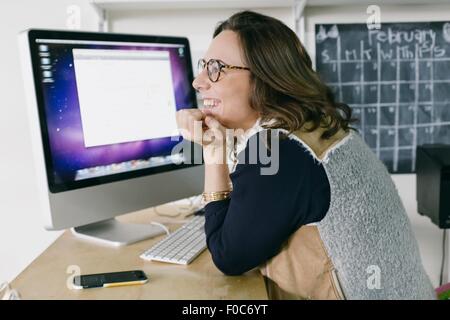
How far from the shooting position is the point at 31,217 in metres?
1.83

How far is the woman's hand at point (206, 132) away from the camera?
1068 mm

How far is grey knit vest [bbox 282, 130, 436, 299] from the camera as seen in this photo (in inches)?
35.9

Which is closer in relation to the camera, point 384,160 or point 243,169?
point 243,169

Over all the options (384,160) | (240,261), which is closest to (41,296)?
(240,261)

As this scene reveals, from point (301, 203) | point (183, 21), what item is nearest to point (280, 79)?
point (301, 203)

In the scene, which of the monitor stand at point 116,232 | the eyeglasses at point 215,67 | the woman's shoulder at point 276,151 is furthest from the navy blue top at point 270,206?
the monitor stand at point 116,232

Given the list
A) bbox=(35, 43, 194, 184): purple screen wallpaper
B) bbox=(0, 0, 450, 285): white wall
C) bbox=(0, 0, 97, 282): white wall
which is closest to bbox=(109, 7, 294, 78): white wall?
bbox=(0, 0, 450, 285): white wall

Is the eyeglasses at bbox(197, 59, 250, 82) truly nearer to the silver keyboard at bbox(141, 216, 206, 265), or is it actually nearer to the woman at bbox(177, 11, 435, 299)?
the woman at bbox(177, 11, 435, 299)

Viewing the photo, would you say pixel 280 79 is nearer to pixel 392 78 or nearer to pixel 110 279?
pixel 110 279

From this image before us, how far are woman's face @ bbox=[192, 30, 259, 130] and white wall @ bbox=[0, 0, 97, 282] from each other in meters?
0.81
